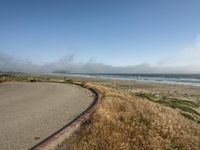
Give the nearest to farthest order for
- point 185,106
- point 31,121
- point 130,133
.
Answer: point 130,133
point 31,121
point 185,106

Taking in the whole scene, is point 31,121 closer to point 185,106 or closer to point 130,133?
point 130,133

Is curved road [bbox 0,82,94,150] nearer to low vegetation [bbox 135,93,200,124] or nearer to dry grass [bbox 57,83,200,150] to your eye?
dry grass [bbox 57,83,200,150]

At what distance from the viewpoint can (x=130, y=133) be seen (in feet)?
34.1

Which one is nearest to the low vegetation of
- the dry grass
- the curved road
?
the dry grass

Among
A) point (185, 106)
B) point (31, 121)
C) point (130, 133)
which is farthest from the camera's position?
point (185, 106)

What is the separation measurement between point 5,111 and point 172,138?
24.8ft

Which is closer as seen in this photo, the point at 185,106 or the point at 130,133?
the point at 130,133

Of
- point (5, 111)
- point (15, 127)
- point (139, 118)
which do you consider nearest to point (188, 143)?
point (139, 118)

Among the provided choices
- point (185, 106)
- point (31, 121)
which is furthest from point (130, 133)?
point (185, 106)

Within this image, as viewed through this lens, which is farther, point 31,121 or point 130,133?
point 31,121

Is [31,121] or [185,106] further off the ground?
[31,121]

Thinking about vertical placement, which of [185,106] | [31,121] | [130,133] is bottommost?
[185,106]

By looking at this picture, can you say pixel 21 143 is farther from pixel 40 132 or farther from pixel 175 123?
pixel 175 123

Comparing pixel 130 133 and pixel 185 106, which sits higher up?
pixel 130 133
